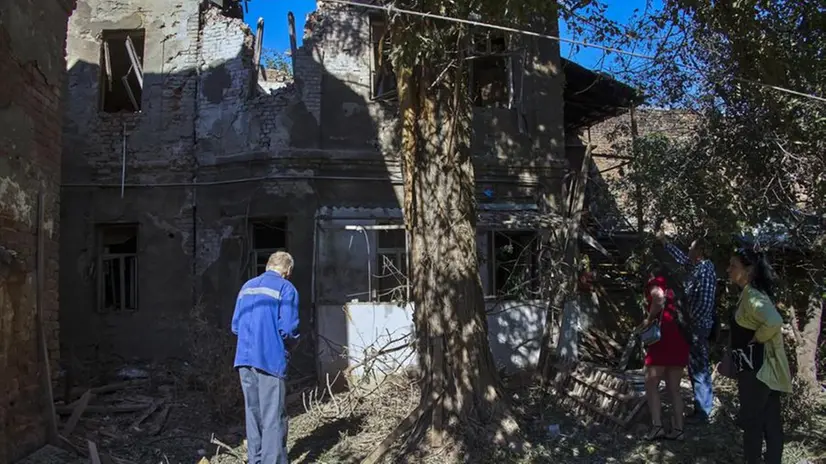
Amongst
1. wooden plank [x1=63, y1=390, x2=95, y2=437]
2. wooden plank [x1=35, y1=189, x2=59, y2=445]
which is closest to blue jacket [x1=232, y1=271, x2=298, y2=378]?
wooden plank [x1=35, y1=189, x2=59, y2=445]

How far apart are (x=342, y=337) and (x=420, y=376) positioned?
320 centimetres

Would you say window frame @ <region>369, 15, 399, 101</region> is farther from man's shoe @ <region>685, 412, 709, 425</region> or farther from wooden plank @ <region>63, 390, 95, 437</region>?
man's shoe @ <region>685, 412, 709, 425</region>

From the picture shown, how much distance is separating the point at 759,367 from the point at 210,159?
28.3 feet

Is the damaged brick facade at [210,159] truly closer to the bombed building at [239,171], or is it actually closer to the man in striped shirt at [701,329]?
the bombed building at [239,171]

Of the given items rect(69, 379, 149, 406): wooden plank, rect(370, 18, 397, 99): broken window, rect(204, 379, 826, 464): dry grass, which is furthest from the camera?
rect(370, 18, 397, 99): broken window

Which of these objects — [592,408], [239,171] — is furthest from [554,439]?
[239,171]

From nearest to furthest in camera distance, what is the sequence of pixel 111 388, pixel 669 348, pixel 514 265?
1. pixel 669 348
2. pixel 111 388
3. pixel 514 265

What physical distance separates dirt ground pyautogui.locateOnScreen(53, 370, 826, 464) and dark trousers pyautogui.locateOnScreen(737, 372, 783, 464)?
0.73m

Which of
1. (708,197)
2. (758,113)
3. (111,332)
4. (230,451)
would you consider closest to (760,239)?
(708,197)

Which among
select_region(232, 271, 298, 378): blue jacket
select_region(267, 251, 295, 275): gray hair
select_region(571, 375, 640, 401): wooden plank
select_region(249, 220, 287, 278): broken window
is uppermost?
select_region(249, 220, 287, 278): broken window

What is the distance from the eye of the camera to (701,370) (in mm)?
6277

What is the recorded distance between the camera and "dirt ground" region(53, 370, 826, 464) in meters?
5.53

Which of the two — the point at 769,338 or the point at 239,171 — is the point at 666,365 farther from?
the point at 239,171

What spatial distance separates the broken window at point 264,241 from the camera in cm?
1041
